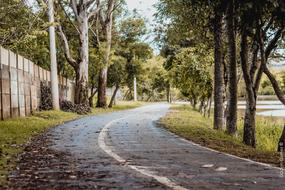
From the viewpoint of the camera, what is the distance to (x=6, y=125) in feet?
65.4

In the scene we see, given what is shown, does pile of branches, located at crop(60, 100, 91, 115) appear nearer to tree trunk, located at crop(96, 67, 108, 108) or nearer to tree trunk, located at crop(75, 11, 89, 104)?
tree trunk, located at crop(75, 11, 89, 104)

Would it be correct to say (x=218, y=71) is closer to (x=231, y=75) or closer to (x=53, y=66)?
(x=231, y=75)

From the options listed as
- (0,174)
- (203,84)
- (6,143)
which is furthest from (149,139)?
(203,84)

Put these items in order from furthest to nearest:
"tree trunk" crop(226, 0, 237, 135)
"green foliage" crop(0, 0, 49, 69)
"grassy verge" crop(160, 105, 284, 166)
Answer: "green foliage" crop(0, 0, 49, 69), "tree trunk" crop(226, 0, 237, 135), "grassy verge" crop(160, 105, 284, 166)

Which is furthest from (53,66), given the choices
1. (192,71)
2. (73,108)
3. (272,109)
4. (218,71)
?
(272,109)

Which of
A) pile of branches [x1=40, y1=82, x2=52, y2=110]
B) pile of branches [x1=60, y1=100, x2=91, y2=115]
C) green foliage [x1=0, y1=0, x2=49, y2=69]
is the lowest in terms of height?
pile of branches [x1=60, y1=100, x2=91, y2=115]

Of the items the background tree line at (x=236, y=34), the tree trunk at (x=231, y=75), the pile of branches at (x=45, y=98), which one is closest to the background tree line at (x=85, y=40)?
the pile of branches at (x=45, y=98)

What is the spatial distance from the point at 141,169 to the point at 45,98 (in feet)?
80.7

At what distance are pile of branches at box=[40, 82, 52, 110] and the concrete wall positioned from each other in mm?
633

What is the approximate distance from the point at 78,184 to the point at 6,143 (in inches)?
273

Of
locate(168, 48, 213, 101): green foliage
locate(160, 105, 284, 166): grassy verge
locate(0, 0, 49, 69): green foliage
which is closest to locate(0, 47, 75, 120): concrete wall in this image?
locate(0, 0, 49, 69): green foliage

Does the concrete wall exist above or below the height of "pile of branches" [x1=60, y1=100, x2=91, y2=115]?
above

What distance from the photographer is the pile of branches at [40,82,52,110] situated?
33031 millimetres

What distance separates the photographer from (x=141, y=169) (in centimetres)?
966
